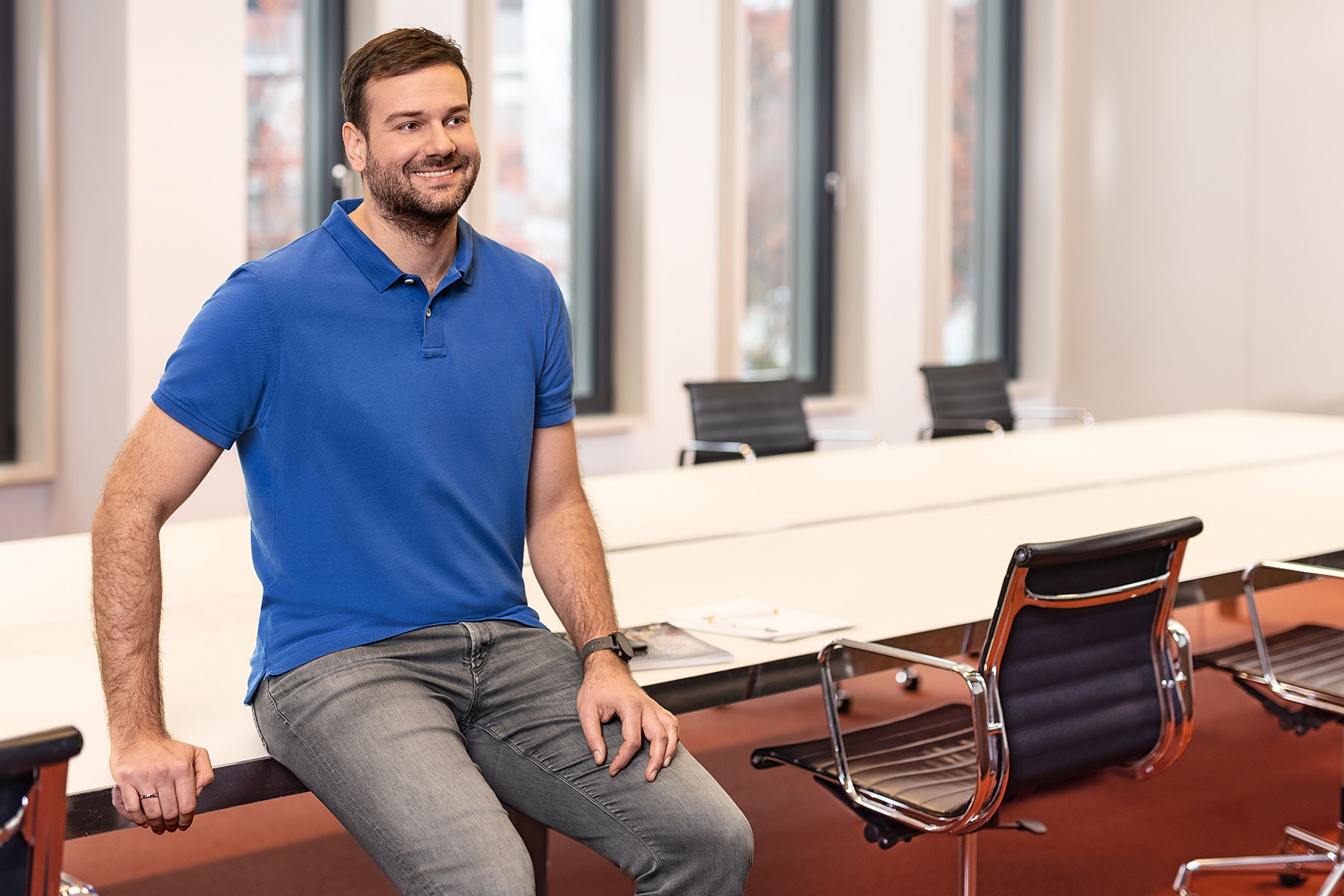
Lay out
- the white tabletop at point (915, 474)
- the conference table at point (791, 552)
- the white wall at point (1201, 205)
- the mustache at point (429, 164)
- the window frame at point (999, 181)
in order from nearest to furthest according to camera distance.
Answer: the mustache at point (429, 164) < the conference table at point (791, 552) < the white tabletop at point (915, 474) < the white wall at point (1201, 205) < the window frame at point (999, 181)

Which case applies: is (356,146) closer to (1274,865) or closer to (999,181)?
A: (1274,865)

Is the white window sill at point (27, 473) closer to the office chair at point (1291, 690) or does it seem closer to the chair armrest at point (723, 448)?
the chair armrest at point (723, 448)

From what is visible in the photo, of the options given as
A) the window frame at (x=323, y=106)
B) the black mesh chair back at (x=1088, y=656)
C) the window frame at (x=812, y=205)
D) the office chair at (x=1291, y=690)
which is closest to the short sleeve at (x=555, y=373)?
the black mesh chair back at (x=1088, y=656)

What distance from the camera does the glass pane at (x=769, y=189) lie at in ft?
23.9

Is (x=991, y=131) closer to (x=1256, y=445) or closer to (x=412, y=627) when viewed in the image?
(x=1256, y=445)

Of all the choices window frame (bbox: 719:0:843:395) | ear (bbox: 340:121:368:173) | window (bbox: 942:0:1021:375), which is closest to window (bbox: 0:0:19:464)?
window frame (bbox: 719:0:843:395)

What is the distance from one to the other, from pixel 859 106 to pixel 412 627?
6006 millimetres

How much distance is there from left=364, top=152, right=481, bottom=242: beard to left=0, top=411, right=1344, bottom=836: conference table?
66cm

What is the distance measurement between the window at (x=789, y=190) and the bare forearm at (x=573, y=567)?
5.15 meters

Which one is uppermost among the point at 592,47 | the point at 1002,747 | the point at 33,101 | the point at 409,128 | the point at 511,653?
the point at 592,47

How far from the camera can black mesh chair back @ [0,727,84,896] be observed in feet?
3.88

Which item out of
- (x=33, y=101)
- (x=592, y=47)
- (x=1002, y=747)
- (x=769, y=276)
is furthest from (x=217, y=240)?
(x=1002, y=747)

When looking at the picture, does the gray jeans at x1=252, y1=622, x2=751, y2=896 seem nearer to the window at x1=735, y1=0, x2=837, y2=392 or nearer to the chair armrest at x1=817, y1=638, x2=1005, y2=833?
the chair armrest at x1=817, y1=638, x2=1005, y2=833

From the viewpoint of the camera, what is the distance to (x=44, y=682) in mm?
1975
